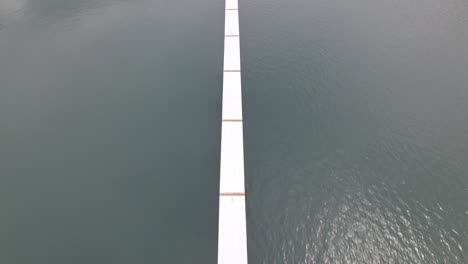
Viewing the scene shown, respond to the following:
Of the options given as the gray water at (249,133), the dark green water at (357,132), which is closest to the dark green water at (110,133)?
the gray water at (249,133)

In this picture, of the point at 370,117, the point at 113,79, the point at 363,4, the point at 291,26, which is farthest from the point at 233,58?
the point at 363,4

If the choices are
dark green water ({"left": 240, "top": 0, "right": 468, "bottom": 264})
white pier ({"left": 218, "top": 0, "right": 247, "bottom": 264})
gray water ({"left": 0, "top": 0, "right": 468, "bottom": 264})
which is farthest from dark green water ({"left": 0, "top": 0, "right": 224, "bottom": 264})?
dark green water ({"left": 240, "top": 0, "right": 468, "bottom": 264})

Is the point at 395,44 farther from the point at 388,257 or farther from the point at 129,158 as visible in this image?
the point at 129,158

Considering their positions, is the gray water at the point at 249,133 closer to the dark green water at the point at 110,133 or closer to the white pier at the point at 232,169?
the dark green water at the point at 110,133

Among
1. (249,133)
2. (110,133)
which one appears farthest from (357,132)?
(110,133)

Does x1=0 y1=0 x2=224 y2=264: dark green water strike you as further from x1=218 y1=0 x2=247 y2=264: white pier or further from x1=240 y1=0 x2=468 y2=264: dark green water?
x1=240 y1=0 x2=468 y2=264: dark green water

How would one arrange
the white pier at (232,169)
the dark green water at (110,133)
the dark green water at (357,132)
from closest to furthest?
the white pier at (232,169), the dark green water at (357,132), the dark green water at (110,133)

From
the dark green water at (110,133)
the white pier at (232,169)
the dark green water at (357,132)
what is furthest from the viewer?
the dark green water at (110,133)
